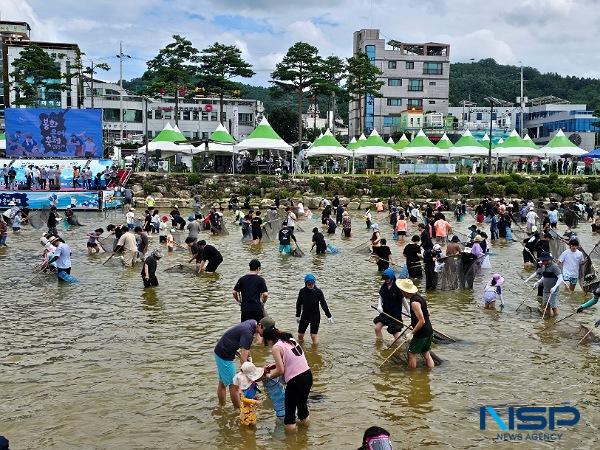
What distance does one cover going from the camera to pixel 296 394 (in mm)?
7477

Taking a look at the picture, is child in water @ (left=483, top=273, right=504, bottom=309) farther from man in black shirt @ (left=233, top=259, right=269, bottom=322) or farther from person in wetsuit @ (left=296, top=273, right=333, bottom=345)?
man in black shirt @ (left=233, top=259, right=269, bottom=322)

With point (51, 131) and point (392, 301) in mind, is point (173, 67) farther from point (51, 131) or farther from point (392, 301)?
point (392, 301)

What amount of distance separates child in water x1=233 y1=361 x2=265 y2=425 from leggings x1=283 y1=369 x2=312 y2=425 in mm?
395

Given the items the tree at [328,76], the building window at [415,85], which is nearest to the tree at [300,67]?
the tree at [328,76]

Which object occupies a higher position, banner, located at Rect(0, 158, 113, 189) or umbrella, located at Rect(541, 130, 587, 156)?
umbrella, located at Rect(541, 130, 587, 156)

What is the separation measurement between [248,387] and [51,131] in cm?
4125

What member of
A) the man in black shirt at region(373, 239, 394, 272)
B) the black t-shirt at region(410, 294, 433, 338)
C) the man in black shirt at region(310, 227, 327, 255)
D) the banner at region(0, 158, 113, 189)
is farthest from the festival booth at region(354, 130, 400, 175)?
the black t-shirt at region(410, 294, 433, 338)

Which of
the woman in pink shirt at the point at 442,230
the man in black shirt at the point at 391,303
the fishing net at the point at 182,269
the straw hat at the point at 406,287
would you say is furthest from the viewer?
the woman in pink shirt at the point at 442,230

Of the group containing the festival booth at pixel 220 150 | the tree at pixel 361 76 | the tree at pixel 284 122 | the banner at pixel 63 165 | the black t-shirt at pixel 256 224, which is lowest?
the black t-shirt at pixel 256 224

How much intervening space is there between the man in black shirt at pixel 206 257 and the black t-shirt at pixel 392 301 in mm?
7803

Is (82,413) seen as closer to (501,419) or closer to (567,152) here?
(501,419)

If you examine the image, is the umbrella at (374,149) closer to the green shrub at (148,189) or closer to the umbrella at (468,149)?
the umbrella at (468,149)

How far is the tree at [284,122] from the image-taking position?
84.9 meters

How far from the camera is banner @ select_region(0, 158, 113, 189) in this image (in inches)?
1642
